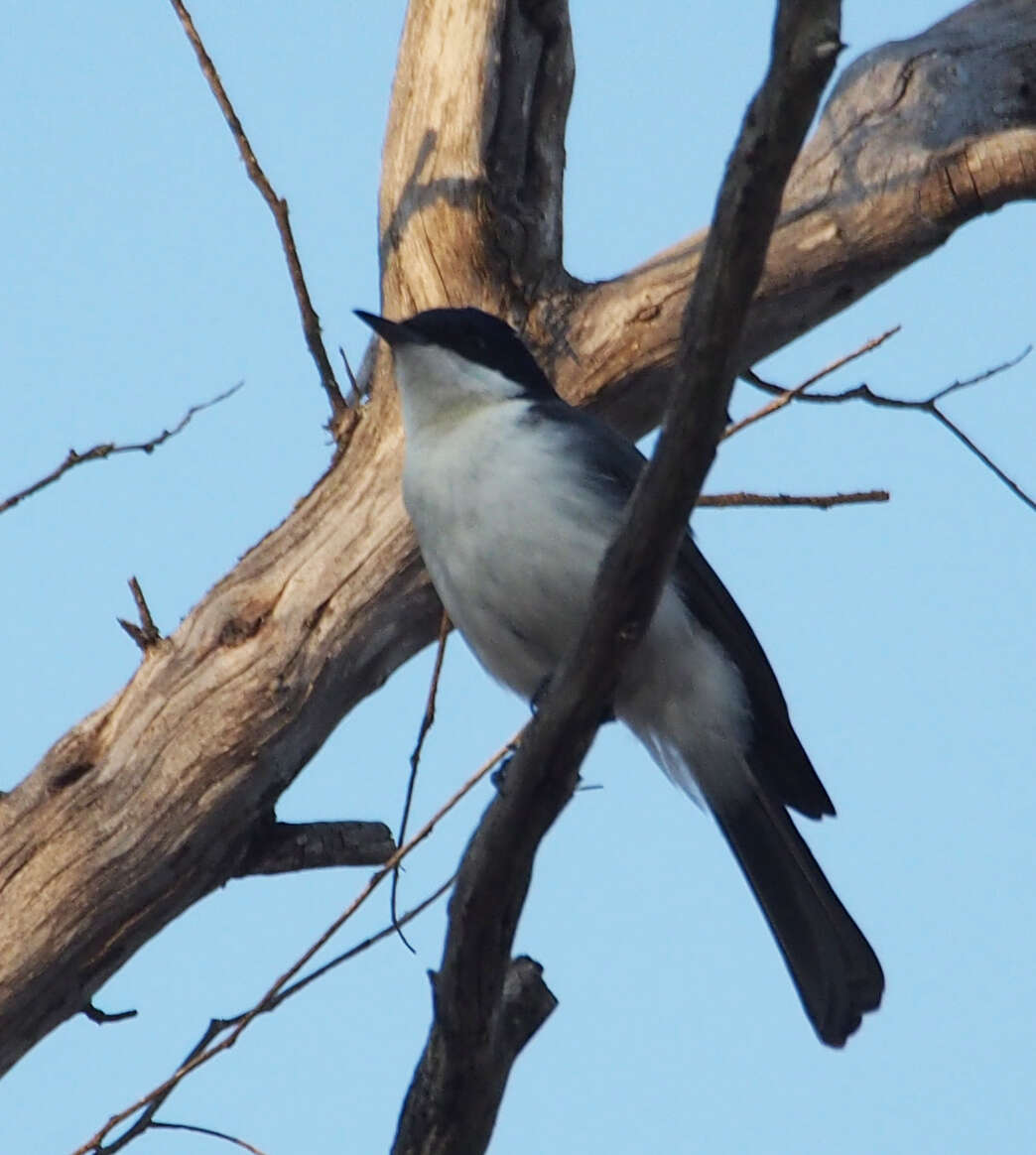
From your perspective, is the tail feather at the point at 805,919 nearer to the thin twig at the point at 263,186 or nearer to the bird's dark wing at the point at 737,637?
the bird's dark wing at the point at 737,637

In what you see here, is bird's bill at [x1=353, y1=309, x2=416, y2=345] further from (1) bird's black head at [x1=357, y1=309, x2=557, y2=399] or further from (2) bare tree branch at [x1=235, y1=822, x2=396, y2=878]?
(2) bare tree branch at [x1=235, y1=822, x2=396, y2=878]

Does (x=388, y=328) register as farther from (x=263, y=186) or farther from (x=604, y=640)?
(x=604, y=640)

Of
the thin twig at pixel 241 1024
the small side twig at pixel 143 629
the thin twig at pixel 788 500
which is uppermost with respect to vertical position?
the thin twig at pixel 788 500

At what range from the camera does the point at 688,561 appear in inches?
196

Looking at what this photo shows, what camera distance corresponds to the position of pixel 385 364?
582 centimetres

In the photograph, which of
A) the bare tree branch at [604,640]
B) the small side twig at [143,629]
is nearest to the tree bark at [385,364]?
the small side twig at [143,629]

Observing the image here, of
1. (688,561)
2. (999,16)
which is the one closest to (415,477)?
(688,561)

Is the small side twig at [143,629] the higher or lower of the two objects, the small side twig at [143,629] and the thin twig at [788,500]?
the lower

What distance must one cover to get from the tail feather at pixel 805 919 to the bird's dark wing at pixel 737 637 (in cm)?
10

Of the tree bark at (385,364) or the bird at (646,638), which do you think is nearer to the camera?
the bird at (646,638)

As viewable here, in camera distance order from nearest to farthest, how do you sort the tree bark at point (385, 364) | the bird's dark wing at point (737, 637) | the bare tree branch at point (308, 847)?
the bird's dark wing at point (737, 637) → the tree bark at point (385, 364) → the bare tree branch at point (308, 847)

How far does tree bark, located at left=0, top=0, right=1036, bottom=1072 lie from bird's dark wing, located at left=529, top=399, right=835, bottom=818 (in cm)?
75

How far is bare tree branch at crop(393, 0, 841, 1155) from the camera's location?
2982 mm

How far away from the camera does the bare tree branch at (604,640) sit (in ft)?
9.78
